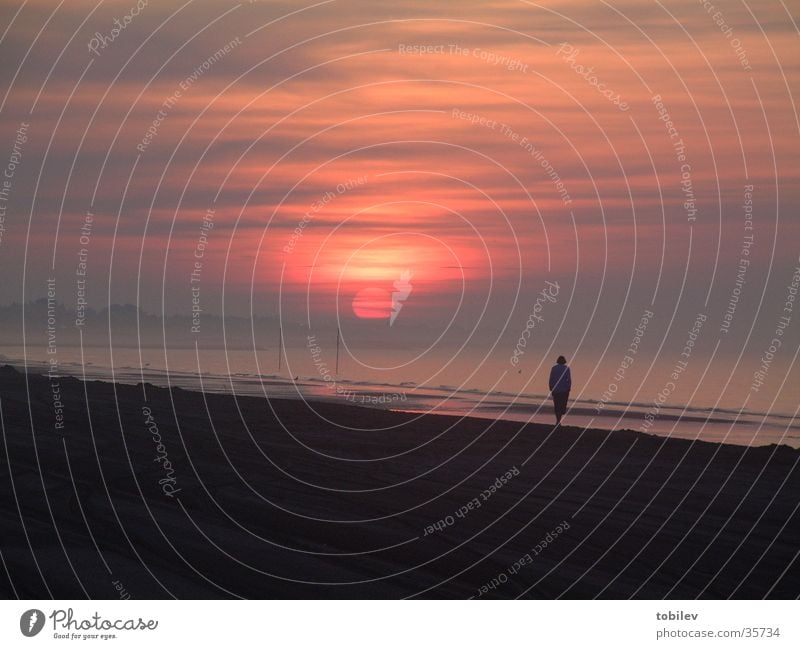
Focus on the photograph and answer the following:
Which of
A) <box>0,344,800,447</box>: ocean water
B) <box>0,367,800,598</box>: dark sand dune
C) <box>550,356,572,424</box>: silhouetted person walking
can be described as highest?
<box>0,344,800,447</box>: ocean water

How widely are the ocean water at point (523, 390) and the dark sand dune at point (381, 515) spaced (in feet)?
68.0

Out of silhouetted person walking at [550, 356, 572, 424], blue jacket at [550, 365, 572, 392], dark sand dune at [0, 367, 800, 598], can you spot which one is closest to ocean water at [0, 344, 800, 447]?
silhouetted person walking at [550, 356, 572, 424]

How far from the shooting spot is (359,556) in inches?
587

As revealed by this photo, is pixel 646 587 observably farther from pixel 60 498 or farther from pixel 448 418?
pixel 448 418

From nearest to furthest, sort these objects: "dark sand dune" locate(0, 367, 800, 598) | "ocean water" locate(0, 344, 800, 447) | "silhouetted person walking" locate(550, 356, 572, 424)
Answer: "dark sand dune" locate(0, 367, 800, 598) < "silhouetted person walking" locate(550, 356, 572, 424) < "ocean water" locate(0, 344, 800, 447)

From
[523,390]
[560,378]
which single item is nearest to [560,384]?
[560,378]

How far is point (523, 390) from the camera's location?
3024 inches

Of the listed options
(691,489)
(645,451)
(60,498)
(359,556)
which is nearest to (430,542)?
(359,556)

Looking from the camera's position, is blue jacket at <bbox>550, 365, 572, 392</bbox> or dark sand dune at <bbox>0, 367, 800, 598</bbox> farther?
blue jacket at <bbox>550, 365, 572, 392</bbox>

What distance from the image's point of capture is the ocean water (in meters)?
53.7

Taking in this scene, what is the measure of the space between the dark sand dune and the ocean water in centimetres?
2073

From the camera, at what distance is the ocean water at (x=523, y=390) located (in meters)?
53.7

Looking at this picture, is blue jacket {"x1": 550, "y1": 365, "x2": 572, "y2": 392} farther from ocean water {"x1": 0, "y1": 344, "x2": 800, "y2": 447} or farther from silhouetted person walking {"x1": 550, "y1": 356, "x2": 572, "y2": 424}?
ocean water {"x1": 0, "y1": 344, "x2": 800, "y2": 447}

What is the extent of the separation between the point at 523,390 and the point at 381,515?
5963cm
